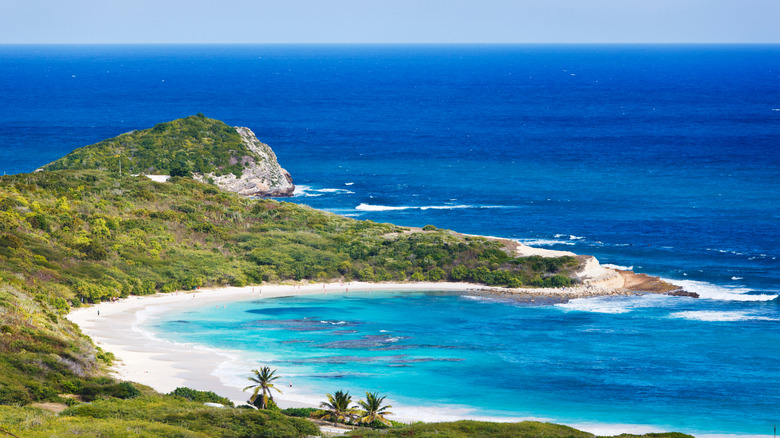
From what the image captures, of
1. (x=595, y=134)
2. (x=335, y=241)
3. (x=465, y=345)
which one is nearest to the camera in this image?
(x=465, y=345)

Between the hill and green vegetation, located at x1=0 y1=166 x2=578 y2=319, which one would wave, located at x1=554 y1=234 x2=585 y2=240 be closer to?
green vegetation, located at x1=0 y1=166 x2=578 y2=319

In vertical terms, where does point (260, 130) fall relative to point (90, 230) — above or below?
above

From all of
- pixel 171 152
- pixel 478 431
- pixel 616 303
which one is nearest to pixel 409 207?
pixel 171 152

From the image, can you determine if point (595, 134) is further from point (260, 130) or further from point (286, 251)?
point (286, 251)

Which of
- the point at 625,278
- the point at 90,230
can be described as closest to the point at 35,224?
the point at 90,230

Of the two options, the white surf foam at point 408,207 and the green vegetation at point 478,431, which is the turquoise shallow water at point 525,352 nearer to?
the green vegetation at point 478,431

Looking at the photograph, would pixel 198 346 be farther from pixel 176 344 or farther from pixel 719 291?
pixel 719 291
